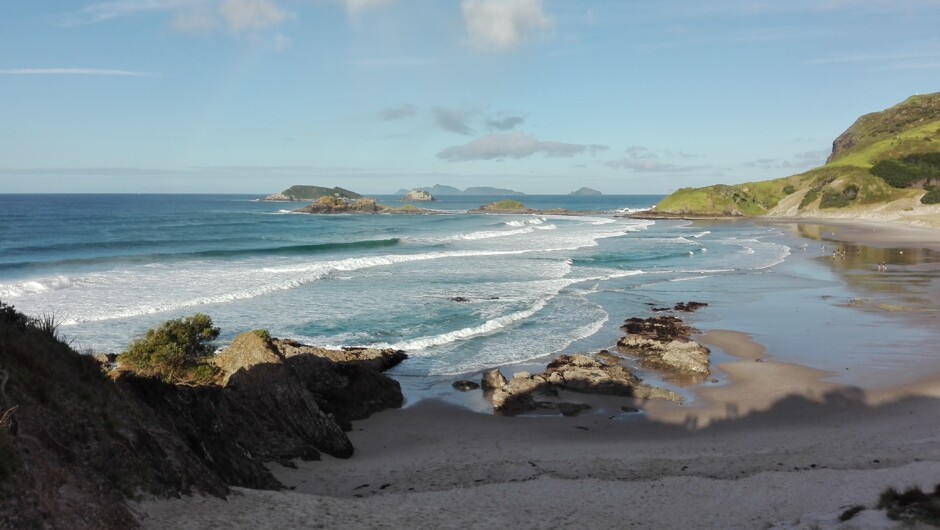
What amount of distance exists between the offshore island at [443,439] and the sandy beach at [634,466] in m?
0.06

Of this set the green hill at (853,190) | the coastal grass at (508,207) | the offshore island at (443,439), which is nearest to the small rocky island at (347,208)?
the coastal grass at (508,207)

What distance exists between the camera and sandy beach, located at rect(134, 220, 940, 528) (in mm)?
11141

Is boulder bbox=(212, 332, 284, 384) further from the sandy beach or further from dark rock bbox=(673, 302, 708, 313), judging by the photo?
dark rock bbox=(673, 302, 708, 313)

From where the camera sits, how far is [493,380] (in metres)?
20.4

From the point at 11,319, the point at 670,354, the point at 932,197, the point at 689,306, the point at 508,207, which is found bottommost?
the point at 670,354

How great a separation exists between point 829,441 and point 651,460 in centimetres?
474

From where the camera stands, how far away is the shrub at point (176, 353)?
1397 cm

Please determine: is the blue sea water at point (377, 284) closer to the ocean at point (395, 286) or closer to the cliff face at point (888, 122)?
the ocean at point (395, 286)

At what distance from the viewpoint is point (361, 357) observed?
72.1 ft

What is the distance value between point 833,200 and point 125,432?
4842 inches

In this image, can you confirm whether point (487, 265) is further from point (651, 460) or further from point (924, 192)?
point (924, 192)

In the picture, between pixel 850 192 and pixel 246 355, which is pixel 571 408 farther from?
pixel 850 192

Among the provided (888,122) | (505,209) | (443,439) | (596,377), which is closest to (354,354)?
(443,439)

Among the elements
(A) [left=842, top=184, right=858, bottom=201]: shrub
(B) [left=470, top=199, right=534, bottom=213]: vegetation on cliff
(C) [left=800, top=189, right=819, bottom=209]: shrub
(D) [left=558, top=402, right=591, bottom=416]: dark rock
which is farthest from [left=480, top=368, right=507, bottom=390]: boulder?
(B) [left=470, top=199, right=534, bottom=213]: vegetation on cliff
